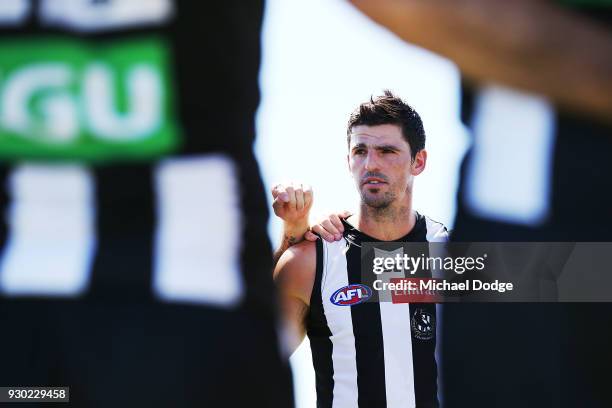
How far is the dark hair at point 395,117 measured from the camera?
5.81 feet

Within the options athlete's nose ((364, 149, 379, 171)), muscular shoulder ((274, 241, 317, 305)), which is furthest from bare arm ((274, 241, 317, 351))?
athlete's nose ((364, 149, 379, 171))

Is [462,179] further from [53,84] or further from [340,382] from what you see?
[53,84]

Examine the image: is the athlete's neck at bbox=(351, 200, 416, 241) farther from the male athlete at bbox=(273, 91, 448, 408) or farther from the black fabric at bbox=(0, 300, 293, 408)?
the black fabric at bbox=(0, 300, 293, 408)

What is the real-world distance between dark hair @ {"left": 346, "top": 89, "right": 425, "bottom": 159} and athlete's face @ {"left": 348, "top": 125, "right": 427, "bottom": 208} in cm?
1

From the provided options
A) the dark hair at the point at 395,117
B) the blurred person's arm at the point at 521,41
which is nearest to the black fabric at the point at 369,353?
the dark hair at the point at 395,117

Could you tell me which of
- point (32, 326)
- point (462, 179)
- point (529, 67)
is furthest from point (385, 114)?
point (32, 326)

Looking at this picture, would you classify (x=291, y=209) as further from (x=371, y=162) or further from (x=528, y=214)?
(x=528, y=214)

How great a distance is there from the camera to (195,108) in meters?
1.69

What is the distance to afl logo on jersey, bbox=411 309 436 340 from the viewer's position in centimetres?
175

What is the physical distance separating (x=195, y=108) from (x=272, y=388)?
24.6 inches

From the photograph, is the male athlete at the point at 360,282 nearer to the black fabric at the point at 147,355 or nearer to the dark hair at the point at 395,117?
the dark hair at the point at 395,117

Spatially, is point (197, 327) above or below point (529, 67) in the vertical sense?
below

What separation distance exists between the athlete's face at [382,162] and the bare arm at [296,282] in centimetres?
19

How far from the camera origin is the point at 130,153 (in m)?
1.67
